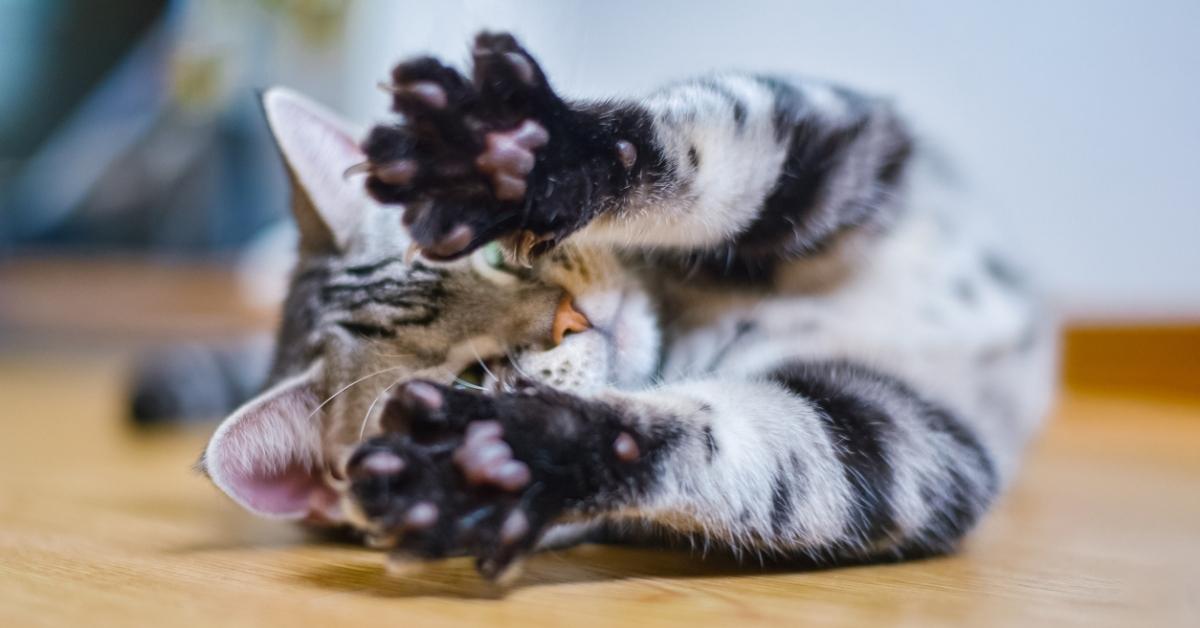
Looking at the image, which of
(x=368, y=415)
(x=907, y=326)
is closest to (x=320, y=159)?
(x=368, y=415)

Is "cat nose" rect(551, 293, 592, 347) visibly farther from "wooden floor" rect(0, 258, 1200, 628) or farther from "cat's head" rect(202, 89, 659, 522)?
"wooden floor" rect(0, 258, 1200, 628)

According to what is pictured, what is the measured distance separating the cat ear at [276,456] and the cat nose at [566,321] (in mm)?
282

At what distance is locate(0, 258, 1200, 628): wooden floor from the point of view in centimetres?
73

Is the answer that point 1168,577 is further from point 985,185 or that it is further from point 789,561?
point 985,185

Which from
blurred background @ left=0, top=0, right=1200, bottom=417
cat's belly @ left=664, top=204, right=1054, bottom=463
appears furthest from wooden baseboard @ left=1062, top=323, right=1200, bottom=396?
cat's belly @ left=664, top=204, right=1054, bottom=463

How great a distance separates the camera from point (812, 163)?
1113 mm

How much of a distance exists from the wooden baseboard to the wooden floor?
1112 millimetres

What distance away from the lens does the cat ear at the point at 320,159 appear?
1164 millimetres

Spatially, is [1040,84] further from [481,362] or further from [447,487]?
[447,487]

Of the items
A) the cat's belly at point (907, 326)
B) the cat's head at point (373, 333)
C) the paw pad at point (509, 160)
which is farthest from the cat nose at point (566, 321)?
the paw pad at point (509, 160)

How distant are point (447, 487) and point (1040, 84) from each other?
219 cm

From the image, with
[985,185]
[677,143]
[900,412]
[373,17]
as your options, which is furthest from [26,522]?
[373,17]

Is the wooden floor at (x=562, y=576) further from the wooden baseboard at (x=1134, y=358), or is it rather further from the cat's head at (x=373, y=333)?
the wooden baseboard at (x=1134, y=358)

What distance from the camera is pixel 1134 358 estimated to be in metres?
2.61
